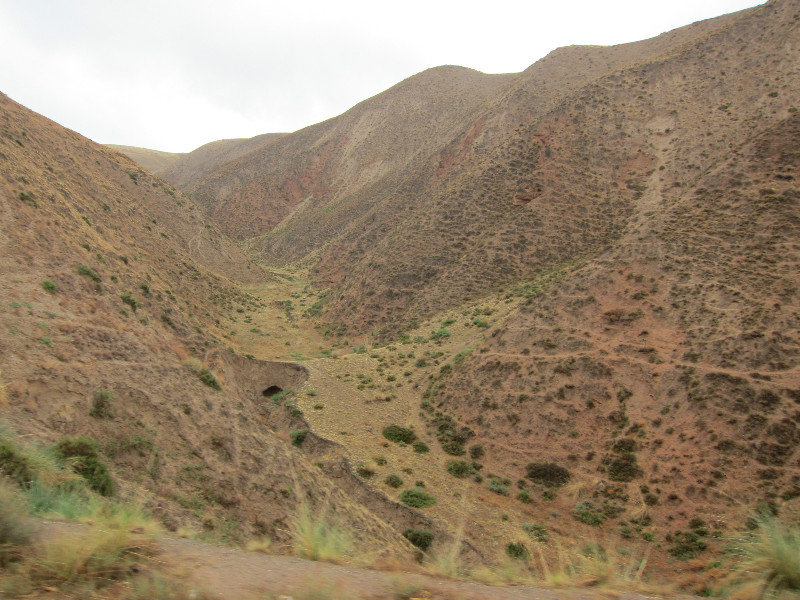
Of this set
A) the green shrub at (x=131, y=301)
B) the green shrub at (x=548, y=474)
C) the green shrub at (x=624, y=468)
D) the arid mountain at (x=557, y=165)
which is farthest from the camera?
the arid mountain at (x=557, y=165)

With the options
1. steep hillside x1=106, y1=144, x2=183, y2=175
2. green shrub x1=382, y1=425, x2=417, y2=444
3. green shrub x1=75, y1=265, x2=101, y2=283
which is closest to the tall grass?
green shrub x1=382, y1=425, x2=417, y2=444

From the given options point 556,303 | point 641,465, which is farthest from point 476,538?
point 556,303

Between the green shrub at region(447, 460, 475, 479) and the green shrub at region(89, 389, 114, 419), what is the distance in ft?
39.6

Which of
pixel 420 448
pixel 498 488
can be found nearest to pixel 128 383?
pixel 420 448

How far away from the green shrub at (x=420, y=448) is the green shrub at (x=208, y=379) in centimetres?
842

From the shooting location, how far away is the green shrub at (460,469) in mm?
18297

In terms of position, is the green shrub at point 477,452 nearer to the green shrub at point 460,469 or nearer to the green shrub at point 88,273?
the green shrub at point 460,469

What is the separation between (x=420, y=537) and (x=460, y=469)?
14.0ft

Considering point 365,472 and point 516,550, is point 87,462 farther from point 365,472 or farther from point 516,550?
point 516,550

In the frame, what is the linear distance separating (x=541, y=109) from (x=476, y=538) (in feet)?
136

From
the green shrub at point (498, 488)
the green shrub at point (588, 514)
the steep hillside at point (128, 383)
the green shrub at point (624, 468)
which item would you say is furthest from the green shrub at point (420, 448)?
the green shrub at point (624, 468)

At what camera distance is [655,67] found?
38906 mm

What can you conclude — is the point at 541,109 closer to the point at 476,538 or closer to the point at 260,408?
the point at 260,408

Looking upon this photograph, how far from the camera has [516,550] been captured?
14.2 metres
